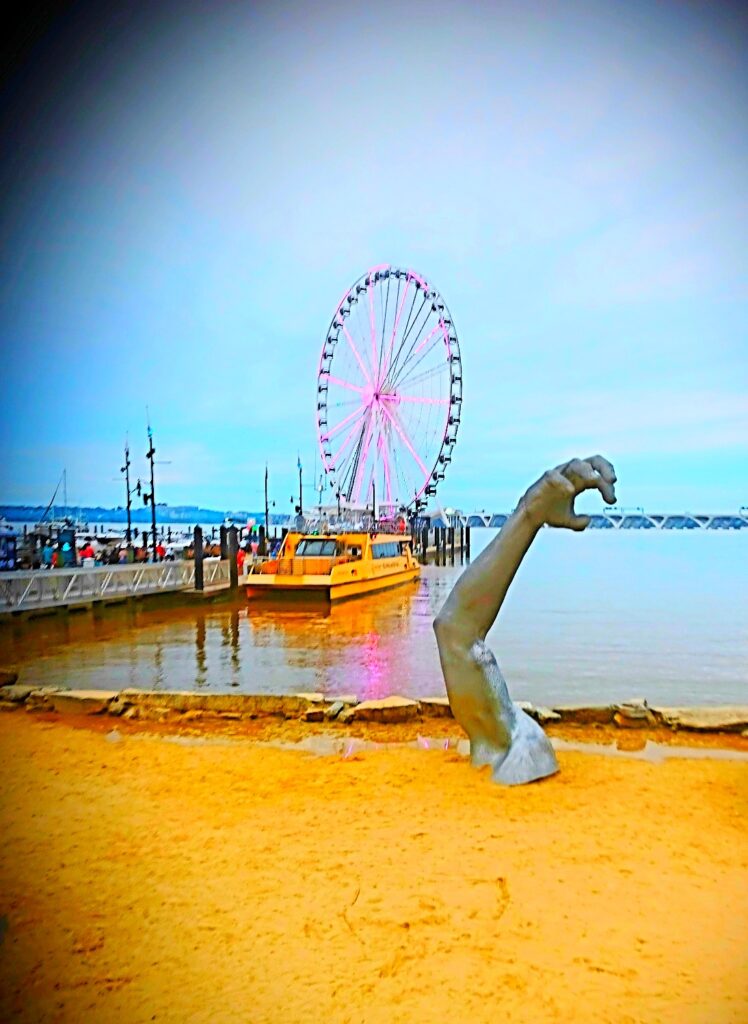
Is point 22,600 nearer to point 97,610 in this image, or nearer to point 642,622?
point 97,610

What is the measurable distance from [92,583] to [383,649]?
7.46 metres

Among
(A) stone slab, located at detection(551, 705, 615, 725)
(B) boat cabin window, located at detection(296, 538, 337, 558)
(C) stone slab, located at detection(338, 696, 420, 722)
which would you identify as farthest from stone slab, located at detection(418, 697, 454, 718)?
(B) boat cabin window, located at detection(296, 538, 337, 558)

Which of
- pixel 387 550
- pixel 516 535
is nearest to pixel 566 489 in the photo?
pixel 516 535

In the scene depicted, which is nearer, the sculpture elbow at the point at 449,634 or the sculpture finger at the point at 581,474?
the sculpture finger at the point at 581,474

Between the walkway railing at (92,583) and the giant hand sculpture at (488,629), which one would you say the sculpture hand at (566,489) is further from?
the walkway railing at (92,583)

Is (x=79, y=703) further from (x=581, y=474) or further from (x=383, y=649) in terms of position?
(x=383, y=649)

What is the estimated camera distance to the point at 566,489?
5457 millimetres

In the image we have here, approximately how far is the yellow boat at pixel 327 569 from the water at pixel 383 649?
67cm

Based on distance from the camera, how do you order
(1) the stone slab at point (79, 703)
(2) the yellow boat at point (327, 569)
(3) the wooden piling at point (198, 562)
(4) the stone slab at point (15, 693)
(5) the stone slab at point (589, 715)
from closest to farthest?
(5) the stone slab at point (589, 715) → (1) the stone slab at point (79, 703) → (4) the stone slab at point (15, 693) → (3) the wooden piling at point (198, 562) → (2) the yellow boat at point (327, 569)

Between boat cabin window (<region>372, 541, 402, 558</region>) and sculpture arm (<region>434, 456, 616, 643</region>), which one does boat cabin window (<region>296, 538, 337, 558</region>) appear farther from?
sculpture arm (<region>434, 456, 616, 643</region>)

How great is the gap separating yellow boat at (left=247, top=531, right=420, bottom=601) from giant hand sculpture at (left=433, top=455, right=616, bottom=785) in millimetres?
17461

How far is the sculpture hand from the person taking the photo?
17.6 ft

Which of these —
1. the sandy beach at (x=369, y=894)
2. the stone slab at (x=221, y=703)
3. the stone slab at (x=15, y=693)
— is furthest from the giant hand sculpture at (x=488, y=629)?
the stone slab at (x=15, y=693)

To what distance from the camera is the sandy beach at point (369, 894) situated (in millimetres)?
2674
